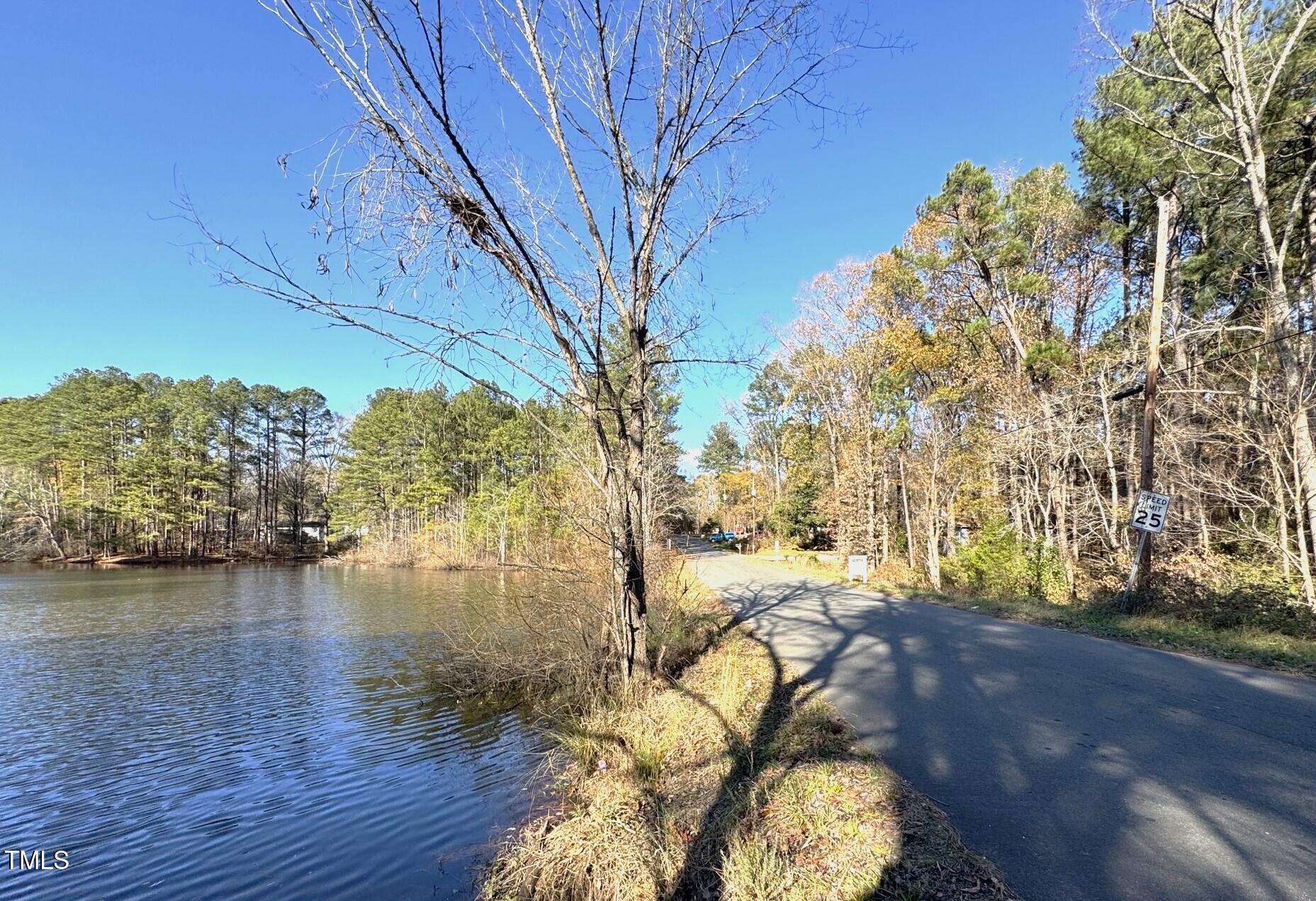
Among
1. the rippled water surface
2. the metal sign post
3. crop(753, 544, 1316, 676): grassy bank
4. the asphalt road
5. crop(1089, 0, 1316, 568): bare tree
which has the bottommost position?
the rippled water surface

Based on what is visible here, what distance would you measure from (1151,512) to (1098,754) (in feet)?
24.9

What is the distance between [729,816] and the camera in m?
3.65

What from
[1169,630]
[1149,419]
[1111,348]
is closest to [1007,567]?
[1149,419]

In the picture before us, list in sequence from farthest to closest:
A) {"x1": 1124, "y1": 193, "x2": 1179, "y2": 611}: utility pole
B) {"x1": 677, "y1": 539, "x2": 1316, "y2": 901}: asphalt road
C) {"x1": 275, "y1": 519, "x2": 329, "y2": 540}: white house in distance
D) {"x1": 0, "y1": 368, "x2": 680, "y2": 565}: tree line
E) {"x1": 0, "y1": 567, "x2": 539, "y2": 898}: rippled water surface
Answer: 1. {"x1": 275, "y1": 519, "x2": 329, "y2": 540}: white house in distance
2. {"x1": 0, "y1": 368, "x2": 680, "y2": 565}: tree line
3. {"x1": 1124, "y1": 193, "x2": 1179, "y2": 611}: utility pole
4. {"x1": 0, "y1": 567, "x2": 539, "y2": 898}: rippled water surface
5. {"x1": 677, "y1": 539, "x2": 1316, "y2": 901}: asphalt road

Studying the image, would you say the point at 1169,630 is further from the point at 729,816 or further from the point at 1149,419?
the point at 729,816

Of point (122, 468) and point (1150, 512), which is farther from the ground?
point (122, 468)

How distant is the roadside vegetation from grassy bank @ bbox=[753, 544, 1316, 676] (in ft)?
19.7

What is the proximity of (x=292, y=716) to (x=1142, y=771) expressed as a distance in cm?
992

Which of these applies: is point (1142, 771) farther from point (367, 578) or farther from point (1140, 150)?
point (367, 578)

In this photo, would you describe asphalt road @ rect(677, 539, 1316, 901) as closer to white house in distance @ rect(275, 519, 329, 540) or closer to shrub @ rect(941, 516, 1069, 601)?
shrub @ rect(941, 516, 1069, 601)

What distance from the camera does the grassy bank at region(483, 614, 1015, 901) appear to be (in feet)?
9.60

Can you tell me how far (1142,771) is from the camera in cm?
389

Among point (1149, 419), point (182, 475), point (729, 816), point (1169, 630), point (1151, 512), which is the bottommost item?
point (1169, 630)

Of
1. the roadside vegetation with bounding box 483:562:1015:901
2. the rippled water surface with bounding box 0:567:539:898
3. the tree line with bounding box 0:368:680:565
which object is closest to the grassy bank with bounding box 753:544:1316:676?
the roadside vegetation with bounding box 483:562:1015:901
